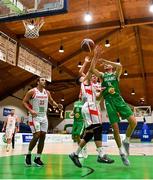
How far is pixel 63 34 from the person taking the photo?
18938mm

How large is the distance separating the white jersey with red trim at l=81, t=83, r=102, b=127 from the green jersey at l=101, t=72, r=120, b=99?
0.90 feet

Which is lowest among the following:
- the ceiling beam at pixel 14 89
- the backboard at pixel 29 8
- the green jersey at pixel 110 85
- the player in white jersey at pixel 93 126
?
Result: the player in white jersey at pixel 93 126

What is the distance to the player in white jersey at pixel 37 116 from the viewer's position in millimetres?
6465

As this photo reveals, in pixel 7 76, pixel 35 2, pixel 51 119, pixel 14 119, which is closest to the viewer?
pixel 35 2

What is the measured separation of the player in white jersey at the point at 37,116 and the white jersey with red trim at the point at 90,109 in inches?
Answer: 36.3

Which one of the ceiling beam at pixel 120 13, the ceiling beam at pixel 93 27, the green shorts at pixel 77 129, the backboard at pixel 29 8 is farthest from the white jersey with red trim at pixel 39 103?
the ceiling beam at pixel 93 27

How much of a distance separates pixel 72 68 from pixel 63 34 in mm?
9282

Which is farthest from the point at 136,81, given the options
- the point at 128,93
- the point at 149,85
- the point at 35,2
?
the point at 35,2

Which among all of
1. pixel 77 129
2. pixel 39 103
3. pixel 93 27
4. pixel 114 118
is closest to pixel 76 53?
pixel 93 27

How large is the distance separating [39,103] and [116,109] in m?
1.69

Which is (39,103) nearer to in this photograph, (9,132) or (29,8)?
(29,8)

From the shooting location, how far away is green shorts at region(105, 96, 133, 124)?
6.22m

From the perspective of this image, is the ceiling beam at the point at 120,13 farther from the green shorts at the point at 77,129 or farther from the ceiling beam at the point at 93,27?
the green shorts at the point at 77,129

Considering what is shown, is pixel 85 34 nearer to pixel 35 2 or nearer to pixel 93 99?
pixel 35 2
